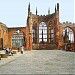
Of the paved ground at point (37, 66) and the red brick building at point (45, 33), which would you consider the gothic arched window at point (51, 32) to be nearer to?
the red brick building at point (45, 33)

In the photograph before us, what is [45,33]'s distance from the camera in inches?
2837

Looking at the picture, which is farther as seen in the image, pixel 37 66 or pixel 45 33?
pixel 45 33

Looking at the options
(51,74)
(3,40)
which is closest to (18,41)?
(3,40)

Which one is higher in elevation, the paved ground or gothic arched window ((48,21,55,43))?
gothic arched window ((48,21,55,43))

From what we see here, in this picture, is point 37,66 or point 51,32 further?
point 51,32

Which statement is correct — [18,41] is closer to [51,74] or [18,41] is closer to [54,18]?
[54,18]

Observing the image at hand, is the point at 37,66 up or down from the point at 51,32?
down

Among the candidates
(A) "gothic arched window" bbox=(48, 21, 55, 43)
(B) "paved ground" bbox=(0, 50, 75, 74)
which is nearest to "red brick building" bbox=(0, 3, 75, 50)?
(A) "gothic arched window" bbox=(48, 21, 55, 43)

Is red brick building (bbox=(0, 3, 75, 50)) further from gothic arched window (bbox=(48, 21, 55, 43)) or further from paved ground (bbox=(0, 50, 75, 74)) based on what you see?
paved ground (bbox=(0, 50, 75, 74))

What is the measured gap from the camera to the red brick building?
64.9 meters

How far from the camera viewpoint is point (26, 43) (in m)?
63.7

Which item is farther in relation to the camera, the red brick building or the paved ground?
the red brick building

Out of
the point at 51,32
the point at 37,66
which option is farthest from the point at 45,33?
the point at 37,66

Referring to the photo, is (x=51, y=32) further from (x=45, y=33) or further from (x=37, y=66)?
(x=37, y=66)
